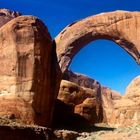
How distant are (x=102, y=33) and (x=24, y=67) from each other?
40.9ft

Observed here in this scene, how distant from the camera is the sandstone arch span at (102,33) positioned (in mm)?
29172

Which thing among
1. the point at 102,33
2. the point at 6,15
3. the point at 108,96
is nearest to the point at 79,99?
the point at 102,33

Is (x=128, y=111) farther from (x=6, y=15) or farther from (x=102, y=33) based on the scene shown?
(x=6, y=15)

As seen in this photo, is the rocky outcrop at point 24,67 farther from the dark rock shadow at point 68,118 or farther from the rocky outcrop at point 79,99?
the rocky outcrop at point 79,99

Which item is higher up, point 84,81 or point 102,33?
point 84,81

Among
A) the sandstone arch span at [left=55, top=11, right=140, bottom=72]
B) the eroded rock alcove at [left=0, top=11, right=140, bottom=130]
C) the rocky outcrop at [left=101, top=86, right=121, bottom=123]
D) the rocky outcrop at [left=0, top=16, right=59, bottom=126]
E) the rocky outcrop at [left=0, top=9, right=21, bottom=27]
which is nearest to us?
the eroded rock alcove at [left=0, top=11, right=140, bottom=130]

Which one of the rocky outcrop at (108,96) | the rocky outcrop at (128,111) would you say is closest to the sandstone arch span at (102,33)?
the rocky outcrop at (128,111)

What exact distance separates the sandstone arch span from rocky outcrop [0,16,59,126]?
34.1 ft

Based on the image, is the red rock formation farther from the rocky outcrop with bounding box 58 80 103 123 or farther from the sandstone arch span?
the sandstone arch span

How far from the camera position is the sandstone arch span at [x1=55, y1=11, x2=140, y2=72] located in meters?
29.2

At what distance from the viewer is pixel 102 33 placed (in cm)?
3047

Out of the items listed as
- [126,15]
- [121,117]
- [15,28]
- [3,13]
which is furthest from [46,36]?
[3,13]

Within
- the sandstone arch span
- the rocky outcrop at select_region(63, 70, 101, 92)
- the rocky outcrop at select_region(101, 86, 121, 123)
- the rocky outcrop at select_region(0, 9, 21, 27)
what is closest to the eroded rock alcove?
the sandstone arch span

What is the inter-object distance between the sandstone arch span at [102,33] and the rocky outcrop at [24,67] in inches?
409
